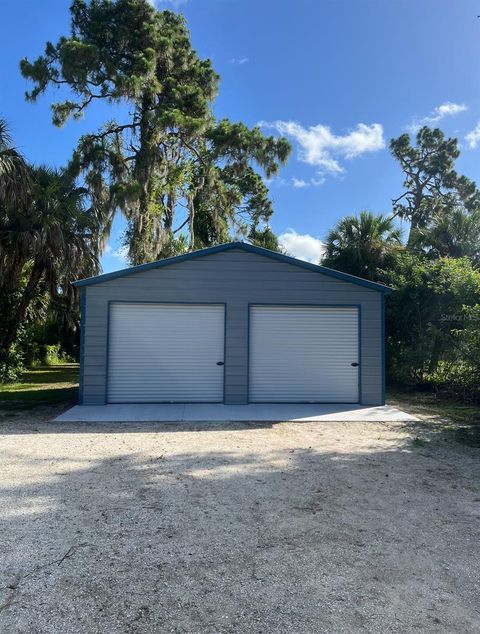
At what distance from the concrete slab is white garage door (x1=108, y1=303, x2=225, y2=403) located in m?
0.33

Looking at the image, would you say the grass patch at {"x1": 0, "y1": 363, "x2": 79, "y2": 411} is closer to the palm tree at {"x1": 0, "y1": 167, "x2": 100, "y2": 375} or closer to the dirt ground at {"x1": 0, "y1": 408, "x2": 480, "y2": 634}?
the palm tree at {"x1": 0, "y1": 167, "x2": 100, "y2": 375}

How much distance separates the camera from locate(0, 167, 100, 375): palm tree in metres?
12.3

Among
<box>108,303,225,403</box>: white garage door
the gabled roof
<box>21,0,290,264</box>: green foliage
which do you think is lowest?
<box>108,303,225,403</box>: white garage door

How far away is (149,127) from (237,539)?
61.9 feet

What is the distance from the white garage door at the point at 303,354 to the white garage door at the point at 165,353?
86cm

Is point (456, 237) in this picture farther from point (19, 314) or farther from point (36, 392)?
point (19, 314)

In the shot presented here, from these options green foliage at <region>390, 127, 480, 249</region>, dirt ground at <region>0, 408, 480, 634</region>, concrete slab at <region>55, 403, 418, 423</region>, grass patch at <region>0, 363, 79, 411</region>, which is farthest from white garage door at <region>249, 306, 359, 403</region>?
green foliage at <region>390, 127, 480, 249</region>

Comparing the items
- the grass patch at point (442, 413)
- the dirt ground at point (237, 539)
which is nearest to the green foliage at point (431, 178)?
the grass patch at point (442, 413)

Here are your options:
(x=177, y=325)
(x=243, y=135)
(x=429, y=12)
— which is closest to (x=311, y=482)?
(x=177, y=325)

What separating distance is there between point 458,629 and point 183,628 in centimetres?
149

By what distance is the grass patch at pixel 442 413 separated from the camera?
23.4 feet

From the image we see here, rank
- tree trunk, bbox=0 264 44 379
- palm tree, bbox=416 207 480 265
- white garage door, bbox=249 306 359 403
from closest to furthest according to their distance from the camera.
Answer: white garage door, bbox=249 306 359 403 → tree trunk, bbox=0 264 44 379 → palm tree, bbox=416 207 480 265

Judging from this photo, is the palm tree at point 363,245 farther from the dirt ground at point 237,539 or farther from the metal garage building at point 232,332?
the dirt ground at point 237,539

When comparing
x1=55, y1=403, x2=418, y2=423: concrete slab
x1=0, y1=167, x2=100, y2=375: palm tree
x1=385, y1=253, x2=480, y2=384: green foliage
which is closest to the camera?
x1=55, y1=403, x2=418, y2=423: concrete slab
